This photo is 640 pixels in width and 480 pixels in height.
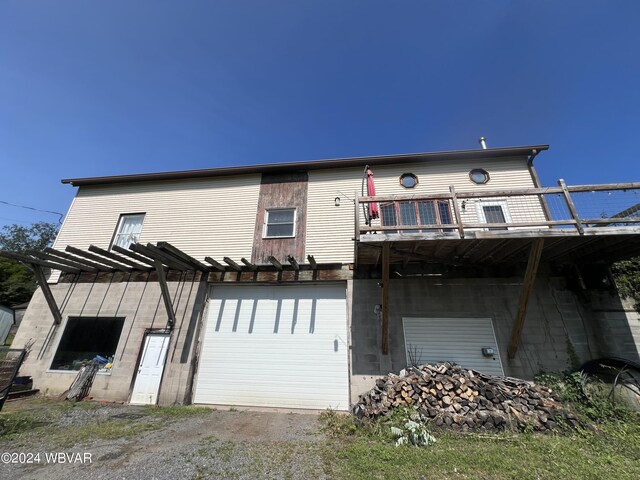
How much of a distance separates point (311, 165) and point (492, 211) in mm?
6429

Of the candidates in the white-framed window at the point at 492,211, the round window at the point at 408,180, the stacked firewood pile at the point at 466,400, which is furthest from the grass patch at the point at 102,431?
the white-framed window at the point at 492,211

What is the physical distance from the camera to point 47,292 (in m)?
9.11

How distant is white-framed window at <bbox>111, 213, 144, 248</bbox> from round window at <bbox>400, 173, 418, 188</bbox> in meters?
10.2

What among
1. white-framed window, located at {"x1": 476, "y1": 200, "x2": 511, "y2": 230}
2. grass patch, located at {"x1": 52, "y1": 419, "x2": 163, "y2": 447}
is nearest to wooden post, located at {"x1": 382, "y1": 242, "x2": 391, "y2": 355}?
white-framed window, located at {"x1": 476, "y1": 200, "x2": 511, "y2": 230}

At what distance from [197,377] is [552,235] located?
9920 mm

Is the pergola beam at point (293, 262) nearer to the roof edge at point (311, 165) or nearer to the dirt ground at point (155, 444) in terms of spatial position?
the roof edge at point (311, 165)

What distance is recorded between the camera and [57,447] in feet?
15.3

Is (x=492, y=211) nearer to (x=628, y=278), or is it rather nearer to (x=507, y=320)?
(x=507, y=320)

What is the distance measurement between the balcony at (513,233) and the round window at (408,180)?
5.29 feet

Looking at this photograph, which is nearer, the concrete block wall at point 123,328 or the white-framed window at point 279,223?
the concrete block wall at point 123,328

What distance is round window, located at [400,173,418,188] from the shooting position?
9766 millimetres

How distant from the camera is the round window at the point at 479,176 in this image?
31.1 feet

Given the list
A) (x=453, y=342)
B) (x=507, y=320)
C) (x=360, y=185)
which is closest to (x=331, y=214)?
(x=360, y=185)

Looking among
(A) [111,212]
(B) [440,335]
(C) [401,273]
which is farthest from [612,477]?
(A) [111,212]
